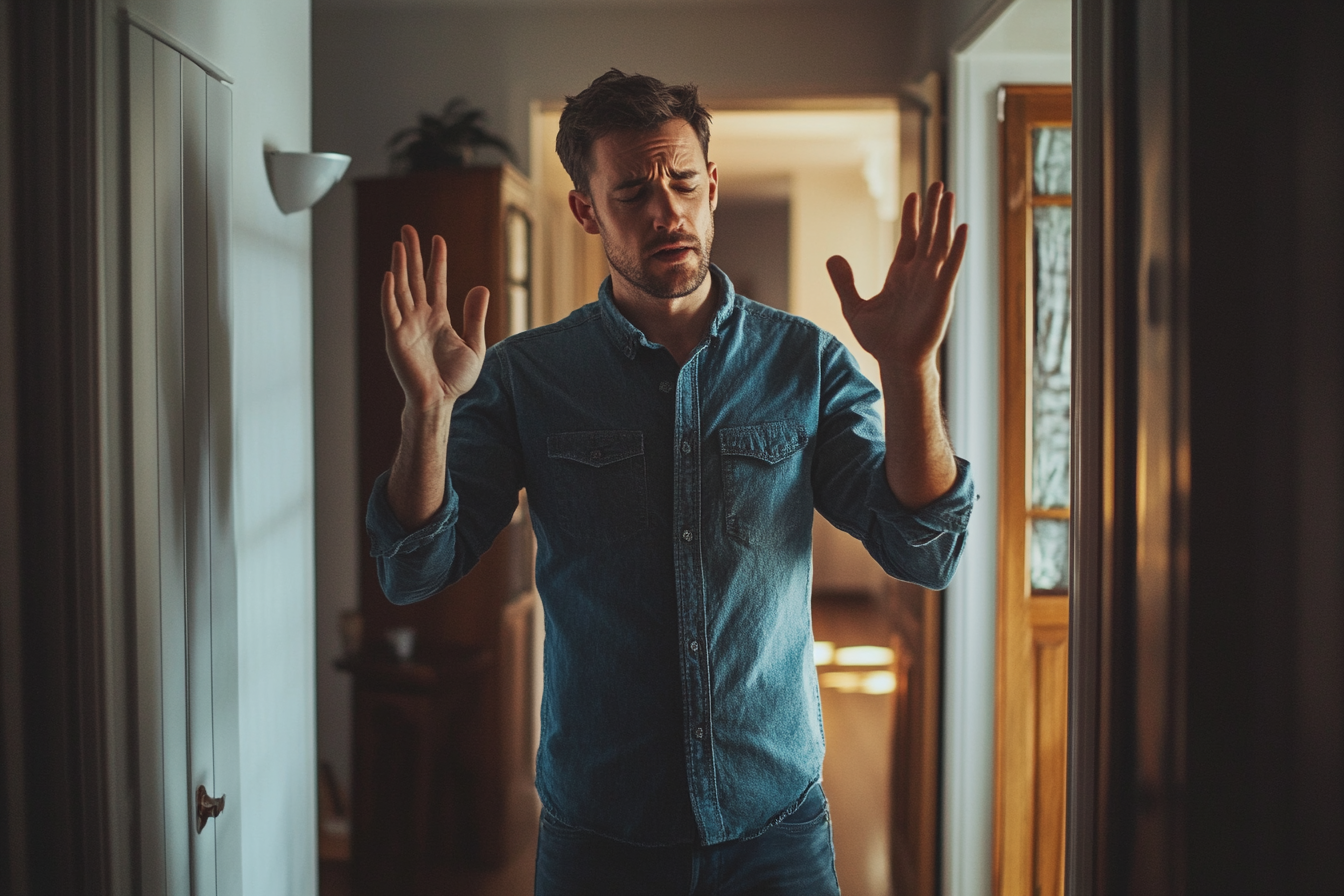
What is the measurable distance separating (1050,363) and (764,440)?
1.20 m

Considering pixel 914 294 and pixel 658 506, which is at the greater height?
pixel 914 294

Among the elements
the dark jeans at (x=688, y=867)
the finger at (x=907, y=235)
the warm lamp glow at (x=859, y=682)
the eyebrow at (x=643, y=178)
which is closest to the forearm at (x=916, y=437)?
the finger at (x=907, y=235)

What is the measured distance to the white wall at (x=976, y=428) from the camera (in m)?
1.98

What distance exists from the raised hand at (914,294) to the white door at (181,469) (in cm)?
77

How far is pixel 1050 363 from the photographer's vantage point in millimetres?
1994

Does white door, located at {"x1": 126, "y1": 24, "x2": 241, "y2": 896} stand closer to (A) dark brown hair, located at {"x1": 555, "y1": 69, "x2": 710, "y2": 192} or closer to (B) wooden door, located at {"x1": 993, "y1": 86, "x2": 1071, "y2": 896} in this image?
(A) dark brown hair, located at {"x1": 555, "y1": 69, "x2": 710, "y2": 192}

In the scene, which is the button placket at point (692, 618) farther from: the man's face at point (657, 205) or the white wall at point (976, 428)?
the white wall at point (976, 428)

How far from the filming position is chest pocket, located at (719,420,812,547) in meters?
1.08

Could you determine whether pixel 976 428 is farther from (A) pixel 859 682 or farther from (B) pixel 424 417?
(A) pixel 859 682

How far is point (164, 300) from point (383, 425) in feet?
5.03

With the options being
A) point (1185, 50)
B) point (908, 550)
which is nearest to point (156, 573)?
point (908, 550)

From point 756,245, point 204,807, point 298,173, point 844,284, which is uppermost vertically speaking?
point 756,245

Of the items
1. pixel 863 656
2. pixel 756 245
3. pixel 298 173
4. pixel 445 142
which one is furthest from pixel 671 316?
pixel 756 245

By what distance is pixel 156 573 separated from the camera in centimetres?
96
